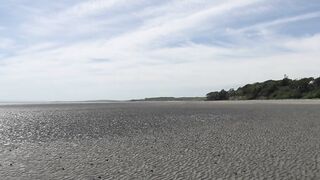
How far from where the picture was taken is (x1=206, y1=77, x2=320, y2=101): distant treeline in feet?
320

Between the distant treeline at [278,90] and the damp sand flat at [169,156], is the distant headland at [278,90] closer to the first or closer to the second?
the distant treeline at [278,90]

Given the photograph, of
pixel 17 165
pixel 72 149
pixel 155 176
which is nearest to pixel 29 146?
pixel 72 149

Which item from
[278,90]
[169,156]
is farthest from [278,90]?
[169,156]

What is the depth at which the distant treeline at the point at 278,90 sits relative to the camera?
320 feet

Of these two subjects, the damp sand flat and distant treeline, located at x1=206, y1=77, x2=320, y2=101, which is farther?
distant treeline, located at x1=206, y1=77, x2=320, y2=101

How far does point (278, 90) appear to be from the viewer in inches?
4232

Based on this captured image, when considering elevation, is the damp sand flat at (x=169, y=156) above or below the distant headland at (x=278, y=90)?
below

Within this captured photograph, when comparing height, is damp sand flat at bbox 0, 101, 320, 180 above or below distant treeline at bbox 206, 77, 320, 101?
below

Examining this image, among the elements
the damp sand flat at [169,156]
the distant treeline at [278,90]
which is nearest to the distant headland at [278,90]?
the distant treeline at [278,90]

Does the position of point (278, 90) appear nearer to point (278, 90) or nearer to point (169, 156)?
point (278, 90)

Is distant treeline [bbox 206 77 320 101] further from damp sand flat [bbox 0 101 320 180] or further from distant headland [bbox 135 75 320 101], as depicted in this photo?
damp sand flat [bbox 0 101 320 180]

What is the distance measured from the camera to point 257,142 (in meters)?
19.7

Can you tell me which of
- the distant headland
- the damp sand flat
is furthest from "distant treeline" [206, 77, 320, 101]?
the damp sand flat

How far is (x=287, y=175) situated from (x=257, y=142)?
698 centimetres
